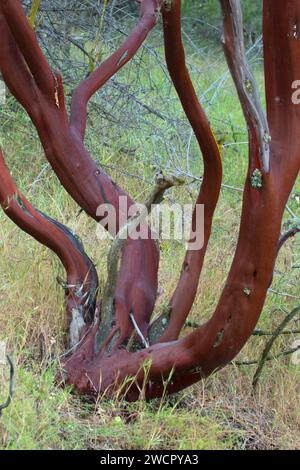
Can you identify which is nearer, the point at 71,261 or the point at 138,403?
the point at 138,403

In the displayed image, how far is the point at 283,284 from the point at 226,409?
0.83 meters

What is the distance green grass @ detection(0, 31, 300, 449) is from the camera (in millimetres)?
2406

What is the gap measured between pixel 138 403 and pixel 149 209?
2.17 ft

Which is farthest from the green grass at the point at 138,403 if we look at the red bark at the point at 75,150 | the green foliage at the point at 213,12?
the green foliage at the point at 213,12

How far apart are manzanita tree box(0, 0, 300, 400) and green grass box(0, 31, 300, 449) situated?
4.9 inches

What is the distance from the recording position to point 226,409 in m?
2.79

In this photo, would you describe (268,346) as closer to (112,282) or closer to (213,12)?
(112,282)

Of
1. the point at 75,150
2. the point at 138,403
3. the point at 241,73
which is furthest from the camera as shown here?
the point at 75,150

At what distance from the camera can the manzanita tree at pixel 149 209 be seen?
2.20 m

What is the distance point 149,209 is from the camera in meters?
2.64

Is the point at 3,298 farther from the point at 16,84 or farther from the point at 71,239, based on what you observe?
the point at 16,84

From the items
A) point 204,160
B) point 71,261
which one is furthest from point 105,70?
point 71,261

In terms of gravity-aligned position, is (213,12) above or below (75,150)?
above

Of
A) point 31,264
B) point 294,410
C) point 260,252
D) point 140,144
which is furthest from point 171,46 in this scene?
point 140,144
